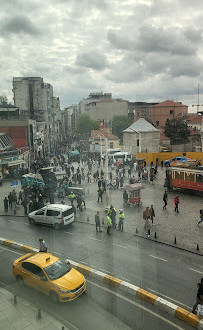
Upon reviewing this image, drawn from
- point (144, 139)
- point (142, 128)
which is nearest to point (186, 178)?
point (144, 139)

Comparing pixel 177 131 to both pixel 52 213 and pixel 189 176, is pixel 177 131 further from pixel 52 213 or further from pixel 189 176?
pixel 52 213

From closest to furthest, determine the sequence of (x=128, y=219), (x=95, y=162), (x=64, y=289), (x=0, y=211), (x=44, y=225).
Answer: (x=64, y=289) → (x=44, y=225) → (x=128, y=219) → (x=0, y=211) → (x=95, y=162)

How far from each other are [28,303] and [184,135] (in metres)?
50.2

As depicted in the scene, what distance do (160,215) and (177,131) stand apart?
3853cm

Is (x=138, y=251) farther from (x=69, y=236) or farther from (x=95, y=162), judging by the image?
(x=95, y=162)

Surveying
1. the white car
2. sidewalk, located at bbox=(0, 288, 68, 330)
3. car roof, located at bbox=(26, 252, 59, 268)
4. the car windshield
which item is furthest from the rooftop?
sidewalk, located at bbox=(0, 288, 68, 330)

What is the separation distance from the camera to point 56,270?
29.7ft

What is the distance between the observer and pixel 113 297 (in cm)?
890

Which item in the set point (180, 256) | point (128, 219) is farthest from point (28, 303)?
point (128, 219)

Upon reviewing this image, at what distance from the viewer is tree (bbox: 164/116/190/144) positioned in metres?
53.9

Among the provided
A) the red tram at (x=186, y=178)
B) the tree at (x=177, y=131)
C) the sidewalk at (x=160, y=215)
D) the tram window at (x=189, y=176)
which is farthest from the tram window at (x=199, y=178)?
the tree at (x=177, y=131)

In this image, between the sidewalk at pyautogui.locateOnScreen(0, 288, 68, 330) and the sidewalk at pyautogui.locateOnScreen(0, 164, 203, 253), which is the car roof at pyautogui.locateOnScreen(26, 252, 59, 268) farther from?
the sidewalk at pyautogui.locateOnScreen(0, 164, 203, 253)

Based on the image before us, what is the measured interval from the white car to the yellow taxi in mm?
5328

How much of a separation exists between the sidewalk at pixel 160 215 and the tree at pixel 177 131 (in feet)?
98.8
